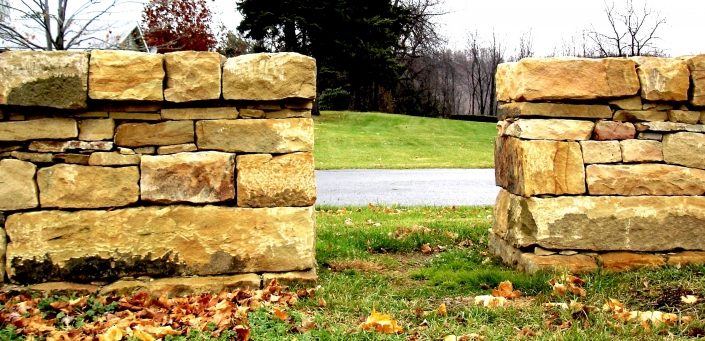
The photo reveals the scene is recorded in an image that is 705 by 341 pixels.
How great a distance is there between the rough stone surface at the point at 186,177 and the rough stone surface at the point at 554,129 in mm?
2452

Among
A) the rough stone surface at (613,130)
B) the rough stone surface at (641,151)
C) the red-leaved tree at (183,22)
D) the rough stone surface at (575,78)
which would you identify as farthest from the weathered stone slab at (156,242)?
the red-leaved tree at (183,22)

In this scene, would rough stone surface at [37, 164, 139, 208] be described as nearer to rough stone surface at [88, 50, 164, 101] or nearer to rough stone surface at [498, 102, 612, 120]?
rough stone surface at [88, 50, 164, 101]

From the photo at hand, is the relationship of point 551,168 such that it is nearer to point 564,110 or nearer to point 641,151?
point 564,110

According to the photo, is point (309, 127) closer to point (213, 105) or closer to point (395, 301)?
point (213, 105)

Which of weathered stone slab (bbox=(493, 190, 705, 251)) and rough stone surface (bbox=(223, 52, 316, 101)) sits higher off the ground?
rough stone surface (bbox=(223, 52, 316, 101))

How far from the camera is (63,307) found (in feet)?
13.5

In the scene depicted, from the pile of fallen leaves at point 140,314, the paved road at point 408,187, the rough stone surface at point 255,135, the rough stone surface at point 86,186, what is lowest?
the paved road at point 408,187

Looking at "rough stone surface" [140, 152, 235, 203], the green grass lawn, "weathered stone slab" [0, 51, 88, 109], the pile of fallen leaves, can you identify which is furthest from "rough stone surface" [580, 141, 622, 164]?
the green grass lawn

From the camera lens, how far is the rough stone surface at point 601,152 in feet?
16.4

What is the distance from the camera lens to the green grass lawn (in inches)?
770

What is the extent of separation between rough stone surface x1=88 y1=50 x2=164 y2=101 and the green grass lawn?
1312 cm

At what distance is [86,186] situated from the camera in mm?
4527

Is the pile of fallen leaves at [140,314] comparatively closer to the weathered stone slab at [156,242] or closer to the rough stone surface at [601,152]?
the weathered stone slab at [156,242]

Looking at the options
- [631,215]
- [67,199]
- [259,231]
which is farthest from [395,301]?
[67,199]
